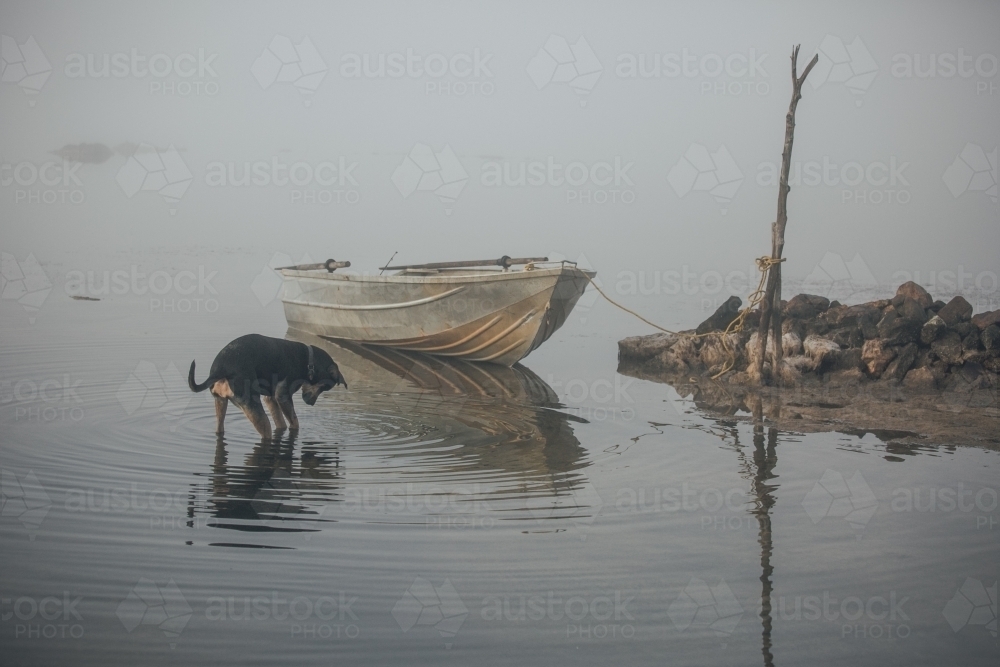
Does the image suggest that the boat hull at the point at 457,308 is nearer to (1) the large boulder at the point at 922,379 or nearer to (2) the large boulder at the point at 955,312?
(1) the large boulder at the point at 922,379

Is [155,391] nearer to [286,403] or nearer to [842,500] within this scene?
[286,403]

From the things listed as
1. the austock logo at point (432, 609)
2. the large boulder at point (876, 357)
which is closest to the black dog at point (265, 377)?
the austock logo at point (432, 609)

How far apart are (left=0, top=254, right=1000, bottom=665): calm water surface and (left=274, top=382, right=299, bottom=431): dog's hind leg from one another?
0.29 m

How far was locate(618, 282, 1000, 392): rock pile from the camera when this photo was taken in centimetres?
1352

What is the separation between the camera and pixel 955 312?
1414 centimetres

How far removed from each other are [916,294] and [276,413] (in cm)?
1098

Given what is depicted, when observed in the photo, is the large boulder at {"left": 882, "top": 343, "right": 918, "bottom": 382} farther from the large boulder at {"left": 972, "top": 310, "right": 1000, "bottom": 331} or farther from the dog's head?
the dog's head

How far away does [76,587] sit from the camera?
17.4ft

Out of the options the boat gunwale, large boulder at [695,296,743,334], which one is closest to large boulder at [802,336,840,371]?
large boulder at [695,296,743,334]

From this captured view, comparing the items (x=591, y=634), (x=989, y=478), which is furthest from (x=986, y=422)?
(x=591, y=634)

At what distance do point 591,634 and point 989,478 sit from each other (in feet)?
17.5

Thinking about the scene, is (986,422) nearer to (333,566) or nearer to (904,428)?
(904,428)

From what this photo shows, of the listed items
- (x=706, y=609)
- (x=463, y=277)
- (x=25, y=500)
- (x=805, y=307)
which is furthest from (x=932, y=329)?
(x=25, y=500)

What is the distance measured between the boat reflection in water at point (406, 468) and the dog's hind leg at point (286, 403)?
8.4 inches
